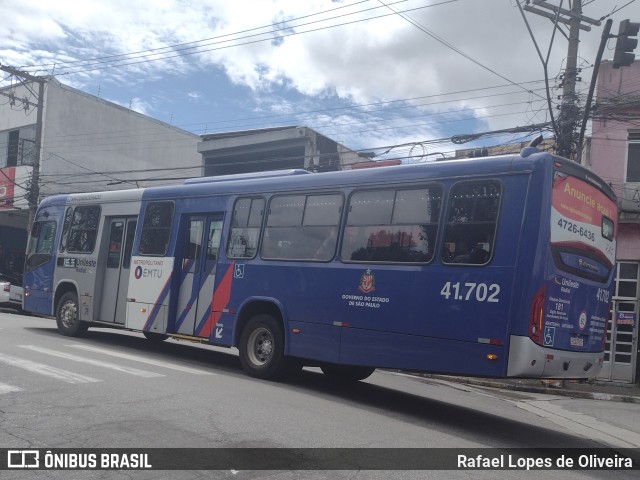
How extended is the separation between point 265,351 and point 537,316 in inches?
179

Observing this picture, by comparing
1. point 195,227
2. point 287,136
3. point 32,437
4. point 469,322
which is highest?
point 287,136

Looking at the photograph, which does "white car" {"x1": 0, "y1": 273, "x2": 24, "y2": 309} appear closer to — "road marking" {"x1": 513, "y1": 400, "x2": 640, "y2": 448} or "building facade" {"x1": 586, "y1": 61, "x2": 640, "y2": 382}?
"road marking" {"x1": 513, "y1": 400, "x2": 640, "y2": 448}

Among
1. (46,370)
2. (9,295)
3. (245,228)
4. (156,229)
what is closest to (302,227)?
(245,228)

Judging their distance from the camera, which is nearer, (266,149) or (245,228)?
(245,228)

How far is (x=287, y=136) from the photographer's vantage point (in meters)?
28.5

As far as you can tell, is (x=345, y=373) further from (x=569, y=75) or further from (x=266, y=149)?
(x=266, y=149)

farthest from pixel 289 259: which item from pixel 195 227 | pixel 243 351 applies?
pixel 195 227

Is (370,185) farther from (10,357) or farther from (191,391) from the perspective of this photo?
(10,357)

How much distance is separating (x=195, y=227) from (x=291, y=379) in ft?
11.2

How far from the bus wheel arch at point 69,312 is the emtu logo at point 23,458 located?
29.7ft

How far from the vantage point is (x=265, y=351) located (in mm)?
10773

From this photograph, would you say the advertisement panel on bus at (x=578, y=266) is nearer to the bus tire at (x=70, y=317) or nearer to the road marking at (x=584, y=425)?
the road marking at (x=584, y=425)

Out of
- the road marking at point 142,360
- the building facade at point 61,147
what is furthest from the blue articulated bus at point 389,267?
the building facade at point 61,147

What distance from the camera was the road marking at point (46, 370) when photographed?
9.19 metres
